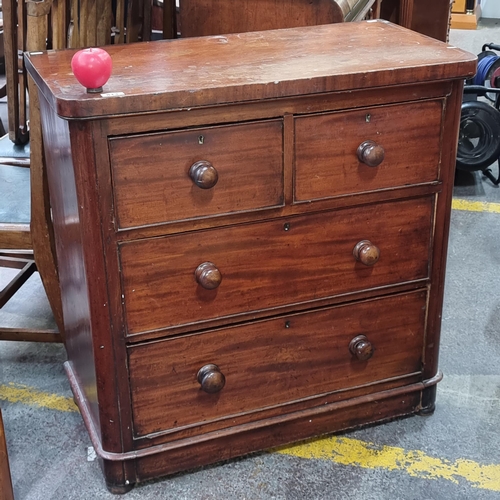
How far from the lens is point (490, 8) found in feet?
26.7

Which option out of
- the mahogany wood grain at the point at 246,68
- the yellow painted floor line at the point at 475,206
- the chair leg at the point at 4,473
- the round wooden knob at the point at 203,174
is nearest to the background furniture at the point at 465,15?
the yellow painted floor line at the point at 475,206

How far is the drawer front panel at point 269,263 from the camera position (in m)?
1.84

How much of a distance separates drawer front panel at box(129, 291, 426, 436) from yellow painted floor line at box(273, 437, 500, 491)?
177 millimetres

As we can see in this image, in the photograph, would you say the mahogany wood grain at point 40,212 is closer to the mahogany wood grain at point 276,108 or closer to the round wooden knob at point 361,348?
the mahogany wood grain at point 276,108

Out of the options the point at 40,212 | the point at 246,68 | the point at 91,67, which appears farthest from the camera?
the point at 40,212

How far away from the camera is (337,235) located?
6.54 feet

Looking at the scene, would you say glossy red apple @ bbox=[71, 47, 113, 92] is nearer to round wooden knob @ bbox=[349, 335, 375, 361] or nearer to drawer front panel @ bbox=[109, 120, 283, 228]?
drawer front panel @ bbox=[109, 120, 283, 228]

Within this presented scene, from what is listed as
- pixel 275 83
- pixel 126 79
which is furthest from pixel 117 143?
pixel 275 83

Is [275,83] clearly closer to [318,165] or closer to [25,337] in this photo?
[318,165]

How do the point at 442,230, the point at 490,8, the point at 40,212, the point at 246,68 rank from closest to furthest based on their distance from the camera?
the point at 246,68, the point at 442,230, the point at 40,212, the point at 490,8

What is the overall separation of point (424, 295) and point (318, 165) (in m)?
0.55

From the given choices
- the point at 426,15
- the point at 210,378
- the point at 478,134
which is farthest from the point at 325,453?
the point at 426,15

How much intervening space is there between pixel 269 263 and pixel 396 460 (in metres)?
0.70

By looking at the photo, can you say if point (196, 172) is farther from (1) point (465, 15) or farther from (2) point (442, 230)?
(1) point (465, 15)
